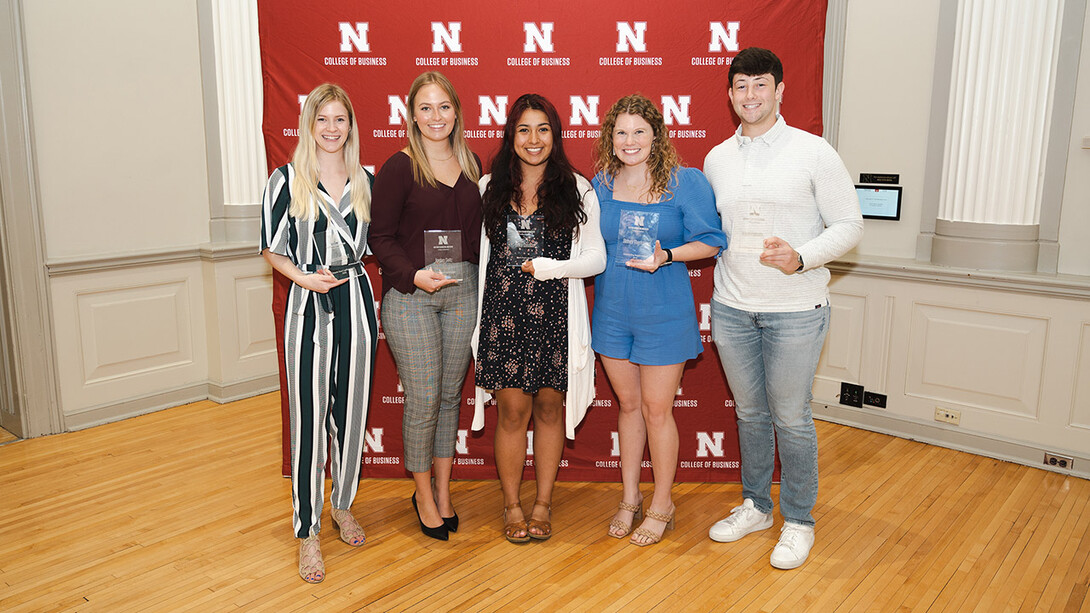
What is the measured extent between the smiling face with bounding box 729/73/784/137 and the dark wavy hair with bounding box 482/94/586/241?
634 mm

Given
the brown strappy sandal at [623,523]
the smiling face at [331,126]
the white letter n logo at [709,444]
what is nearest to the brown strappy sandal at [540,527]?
the brown strappy sandal at [623,523]

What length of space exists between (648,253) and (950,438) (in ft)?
7.83

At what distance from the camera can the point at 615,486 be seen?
3736 mm

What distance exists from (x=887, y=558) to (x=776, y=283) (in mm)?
1148

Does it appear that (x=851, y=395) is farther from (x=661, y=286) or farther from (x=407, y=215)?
(x=407, y=215)

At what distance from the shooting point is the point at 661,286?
2912 millimetres

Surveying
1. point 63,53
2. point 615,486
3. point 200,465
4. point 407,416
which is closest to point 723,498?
point 615,486

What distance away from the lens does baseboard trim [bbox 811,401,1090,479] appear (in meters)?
3.85

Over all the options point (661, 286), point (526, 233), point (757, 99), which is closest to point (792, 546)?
point (661, 286)

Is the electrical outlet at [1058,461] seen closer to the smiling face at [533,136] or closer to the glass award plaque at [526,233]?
the glass award plaque at [526,233]

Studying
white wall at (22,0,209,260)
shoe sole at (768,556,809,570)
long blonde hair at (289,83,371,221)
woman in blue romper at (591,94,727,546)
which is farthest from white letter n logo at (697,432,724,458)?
white wall at (22,0,209,260)

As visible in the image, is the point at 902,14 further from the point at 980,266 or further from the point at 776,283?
the point at 776,283

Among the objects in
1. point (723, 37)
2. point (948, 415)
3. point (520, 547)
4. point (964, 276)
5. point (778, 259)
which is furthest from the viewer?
point (948, 415)

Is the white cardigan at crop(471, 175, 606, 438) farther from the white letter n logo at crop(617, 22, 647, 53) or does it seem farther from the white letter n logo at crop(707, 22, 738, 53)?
the white letter n logo at crop(707, 22, 738, 53)
